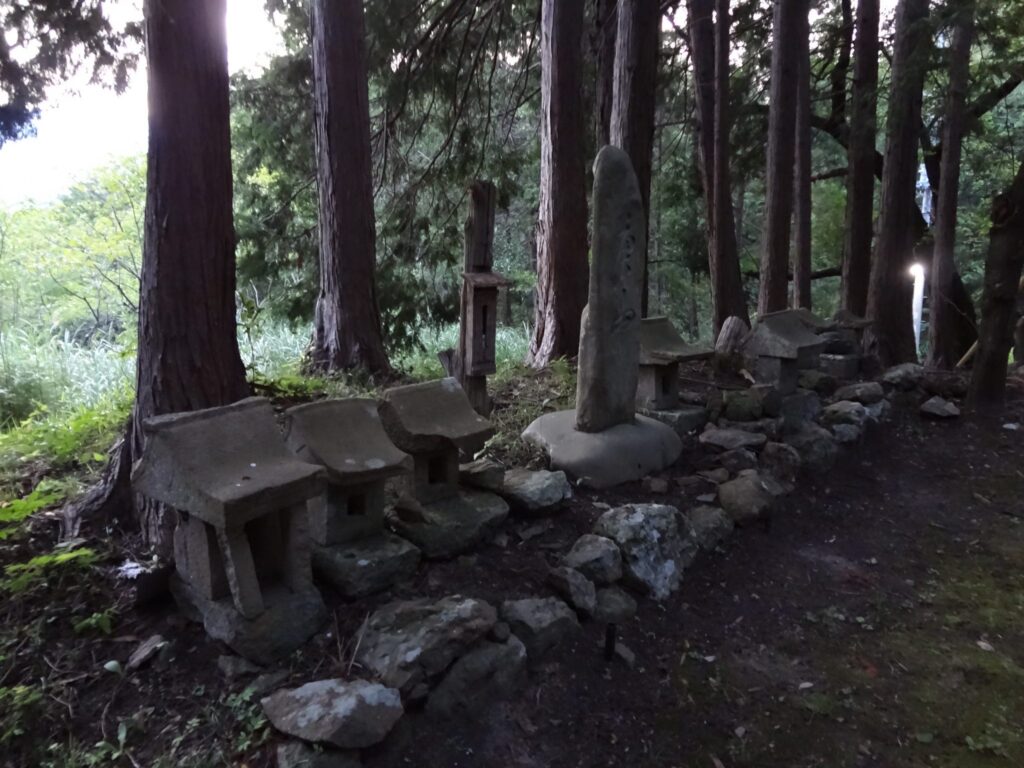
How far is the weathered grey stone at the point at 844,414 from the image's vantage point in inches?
241

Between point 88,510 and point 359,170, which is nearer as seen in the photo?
point 88,510

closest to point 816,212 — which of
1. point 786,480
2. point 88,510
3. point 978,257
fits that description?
point 978,257

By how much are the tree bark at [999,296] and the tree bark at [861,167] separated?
7.30ft

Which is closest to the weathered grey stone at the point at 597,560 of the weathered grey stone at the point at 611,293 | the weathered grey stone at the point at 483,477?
the weathered grey stone at the point at 483,477

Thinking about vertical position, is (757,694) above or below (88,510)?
below

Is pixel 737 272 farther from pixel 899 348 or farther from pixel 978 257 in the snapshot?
pixel 978 257

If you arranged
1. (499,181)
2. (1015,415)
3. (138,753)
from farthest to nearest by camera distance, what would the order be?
1. (499,181)
2. (1015,415)
3. (138,753)

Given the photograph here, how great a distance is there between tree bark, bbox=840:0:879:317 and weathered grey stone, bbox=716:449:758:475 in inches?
193

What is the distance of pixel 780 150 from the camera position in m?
8.26

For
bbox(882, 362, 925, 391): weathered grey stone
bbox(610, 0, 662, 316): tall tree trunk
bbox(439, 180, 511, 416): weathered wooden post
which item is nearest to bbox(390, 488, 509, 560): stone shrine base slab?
bbox(439, 180, 511, 416): weathered wooden post

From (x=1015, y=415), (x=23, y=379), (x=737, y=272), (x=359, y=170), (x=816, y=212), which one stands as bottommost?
(x=1015, y=415)

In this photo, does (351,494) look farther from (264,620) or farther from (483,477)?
(483,477)

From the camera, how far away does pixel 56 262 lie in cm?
845

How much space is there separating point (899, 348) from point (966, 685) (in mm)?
6098
